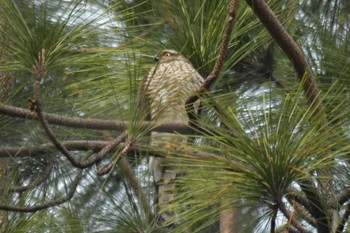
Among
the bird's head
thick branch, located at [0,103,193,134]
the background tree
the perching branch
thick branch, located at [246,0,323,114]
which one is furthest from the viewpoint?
the bird's head

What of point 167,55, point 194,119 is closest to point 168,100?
point 167,55

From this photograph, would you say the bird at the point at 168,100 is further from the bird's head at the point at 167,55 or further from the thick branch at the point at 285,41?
the thick branch at the point at 285,41

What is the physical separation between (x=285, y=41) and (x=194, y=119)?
1.15ft

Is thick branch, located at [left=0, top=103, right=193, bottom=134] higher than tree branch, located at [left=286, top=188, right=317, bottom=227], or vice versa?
thick branch, located at [left=0, top=103, right=193, bottom=134]

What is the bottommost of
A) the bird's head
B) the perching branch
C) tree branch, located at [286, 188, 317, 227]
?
tree branch, located at [286, 188, 317, 227]

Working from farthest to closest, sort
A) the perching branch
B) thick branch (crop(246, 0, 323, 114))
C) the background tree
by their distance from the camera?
thick branch (crop(246, 0, 323, 114))
the perching branch
the background tree

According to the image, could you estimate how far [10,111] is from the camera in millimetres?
2490

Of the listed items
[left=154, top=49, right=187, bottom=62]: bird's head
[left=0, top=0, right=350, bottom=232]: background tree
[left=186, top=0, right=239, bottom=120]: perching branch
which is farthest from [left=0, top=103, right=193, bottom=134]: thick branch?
[left=154, top=49, right=187, bottom=62]: bird's head

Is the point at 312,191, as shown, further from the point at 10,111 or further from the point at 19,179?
the point at 19,179

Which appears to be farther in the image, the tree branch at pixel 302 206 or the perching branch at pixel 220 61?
the tree branch at pixel 302 206

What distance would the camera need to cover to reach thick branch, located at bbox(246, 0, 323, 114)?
2.27 metres

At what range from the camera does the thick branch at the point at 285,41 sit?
89.5 inches

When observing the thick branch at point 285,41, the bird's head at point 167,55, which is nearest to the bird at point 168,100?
the bird's head at point 167,55

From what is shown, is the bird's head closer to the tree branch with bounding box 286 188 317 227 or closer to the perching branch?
the perching branch
